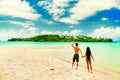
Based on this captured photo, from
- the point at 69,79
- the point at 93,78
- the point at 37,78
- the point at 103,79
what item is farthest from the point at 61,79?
the point at 103,79

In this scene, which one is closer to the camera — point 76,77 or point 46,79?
point 46,79

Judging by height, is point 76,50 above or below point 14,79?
above

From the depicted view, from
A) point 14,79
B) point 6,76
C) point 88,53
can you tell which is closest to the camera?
point 14,79

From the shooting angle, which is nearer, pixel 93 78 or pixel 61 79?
pixel 61 79

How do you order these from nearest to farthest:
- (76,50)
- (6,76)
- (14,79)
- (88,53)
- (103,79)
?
(14,79) → (6,76) → (103,79) → (88,53) → (76,50)

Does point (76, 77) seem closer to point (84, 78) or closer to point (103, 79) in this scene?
point (84, 78)

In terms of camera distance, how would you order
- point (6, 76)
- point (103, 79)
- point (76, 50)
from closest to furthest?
1. point (6, 76)
2. point (103, 79)
3. point (76, 50)

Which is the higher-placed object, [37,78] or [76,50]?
[76,50]

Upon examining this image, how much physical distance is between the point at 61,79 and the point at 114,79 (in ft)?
15.3

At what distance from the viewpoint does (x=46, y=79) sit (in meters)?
13.4

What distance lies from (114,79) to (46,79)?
222 inches

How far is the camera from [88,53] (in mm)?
16391

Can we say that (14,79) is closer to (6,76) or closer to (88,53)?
(6,76)

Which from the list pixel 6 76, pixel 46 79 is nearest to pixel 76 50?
pixel 46 79
